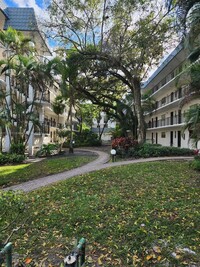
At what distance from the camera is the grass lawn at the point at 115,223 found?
159 inches

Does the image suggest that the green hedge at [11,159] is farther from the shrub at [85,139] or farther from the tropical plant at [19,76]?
the shrub at [85,139]

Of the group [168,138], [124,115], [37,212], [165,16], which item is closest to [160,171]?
[37,212]

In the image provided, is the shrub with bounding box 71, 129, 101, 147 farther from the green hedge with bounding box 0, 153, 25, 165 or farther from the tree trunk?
the green hedge with bounding box 0, 153, 25, 165

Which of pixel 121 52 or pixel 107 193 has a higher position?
pixel 121 52

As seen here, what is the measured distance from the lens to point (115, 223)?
5172 millimetres

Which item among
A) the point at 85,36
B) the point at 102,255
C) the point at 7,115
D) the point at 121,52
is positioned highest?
the point at 85,36

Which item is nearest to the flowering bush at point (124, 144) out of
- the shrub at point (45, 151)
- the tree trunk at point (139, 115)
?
the tree trunk at point (139, 115)

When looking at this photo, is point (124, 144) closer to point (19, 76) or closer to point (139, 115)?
point (139, 115)

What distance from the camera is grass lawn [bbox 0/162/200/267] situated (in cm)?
404

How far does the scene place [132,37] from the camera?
17375mm

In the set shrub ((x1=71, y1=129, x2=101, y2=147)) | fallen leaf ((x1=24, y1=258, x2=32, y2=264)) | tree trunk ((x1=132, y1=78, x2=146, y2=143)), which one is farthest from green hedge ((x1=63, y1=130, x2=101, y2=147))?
fallen leaf ((x1=24, y1=258, x2=32, y2=264))

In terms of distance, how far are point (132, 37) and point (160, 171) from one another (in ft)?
37.3

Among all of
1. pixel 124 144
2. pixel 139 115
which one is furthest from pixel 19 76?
pixel 139 115

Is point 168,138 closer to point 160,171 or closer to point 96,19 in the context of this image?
point 96,19
